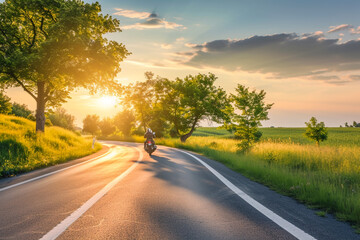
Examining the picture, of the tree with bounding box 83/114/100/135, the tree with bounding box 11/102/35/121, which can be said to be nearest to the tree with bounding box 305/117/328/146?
the tree with bounding box 11/102/35/121

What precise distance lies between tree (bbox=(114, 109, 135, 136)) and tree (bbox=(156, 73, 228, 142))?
63.5 ft

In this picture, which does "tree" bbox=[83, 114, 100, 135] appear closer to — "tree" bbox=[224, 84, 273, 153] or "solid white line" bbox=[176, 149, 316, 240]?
"tree" bbox=[224, 84, 273, 153]

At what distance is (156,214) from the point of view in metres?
3.60

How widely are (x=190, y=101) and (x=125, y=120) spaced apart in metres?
24.6

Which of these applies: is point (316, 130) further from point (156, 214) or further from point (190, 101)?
point (156, 214)

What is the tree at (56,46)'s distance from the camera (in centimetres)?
1446

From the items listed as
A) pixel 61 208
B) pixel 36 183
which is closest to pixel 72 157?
pixel 36 183

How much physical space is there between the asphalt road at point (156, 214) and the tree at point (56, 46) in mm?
11821

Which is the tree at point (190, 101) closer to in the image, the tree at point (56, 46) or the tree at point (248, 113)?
the tree at point (248, 113)

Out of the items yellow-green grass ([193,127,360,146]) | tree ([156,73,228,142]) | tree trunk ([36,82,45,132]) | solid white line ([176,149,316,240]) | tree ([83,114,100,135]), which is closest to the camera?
solid white line ([176,149,316,240])

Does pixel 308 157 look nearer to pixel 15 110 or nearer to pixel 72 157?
pixel 72 157

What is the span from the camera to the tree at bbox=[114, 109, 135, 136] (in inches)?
2219

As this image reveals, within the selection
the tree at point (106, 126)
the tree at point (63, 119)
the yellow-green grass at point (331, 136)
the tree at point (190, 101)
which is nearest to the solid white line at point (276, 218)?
the yellow-green grass at point (331, 136)

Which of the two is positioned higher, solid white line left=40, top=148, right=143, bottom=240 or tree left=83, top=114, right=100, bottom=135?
tree left=83, top=114, right=100, bottom=135
